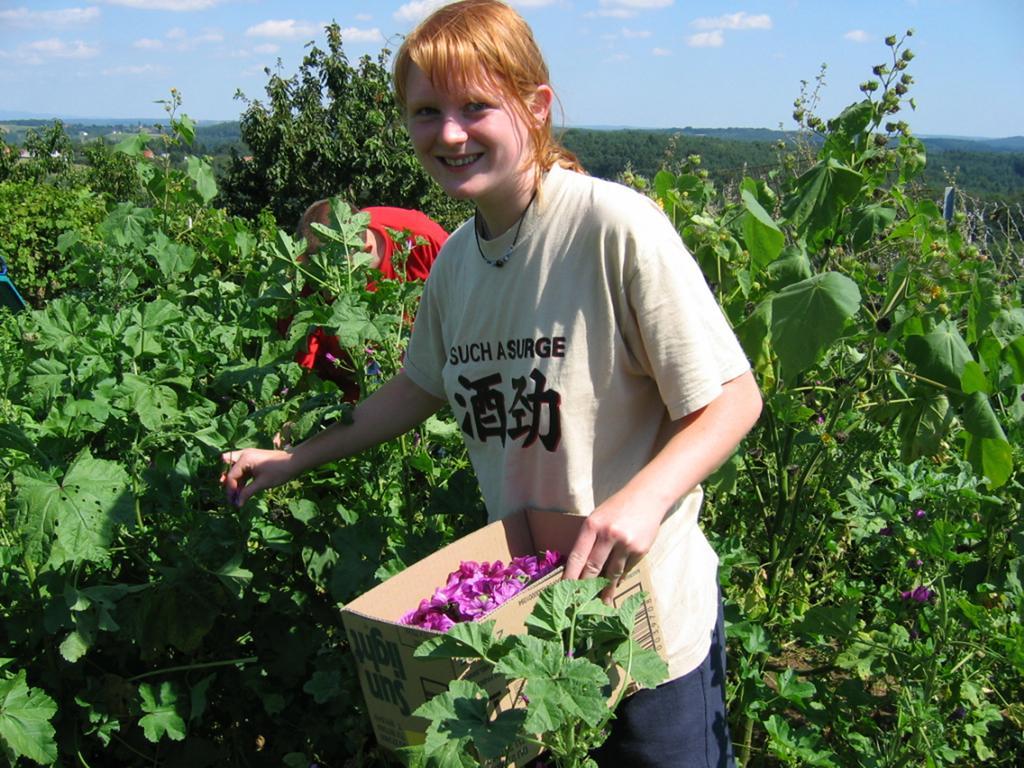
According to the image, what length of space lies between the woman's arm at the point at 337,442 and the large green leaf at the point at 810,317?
2.14 feet

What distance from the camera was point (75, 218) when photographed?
9094 mm

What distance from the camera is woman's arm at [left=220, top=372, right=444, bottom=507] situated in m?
1.85

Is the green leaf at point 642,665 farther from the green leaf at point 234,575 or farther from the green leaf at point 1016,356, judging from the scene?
the green leaf at point 1016,356

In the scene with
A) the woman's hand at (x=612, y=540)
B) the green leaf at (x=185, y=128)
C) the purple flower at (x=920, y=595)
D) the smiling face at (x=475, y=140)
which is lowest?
the purple flower at (x=920, y=595)

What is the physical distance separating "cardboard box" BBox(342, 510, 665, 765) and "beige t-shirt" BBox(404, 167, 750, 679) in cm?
5

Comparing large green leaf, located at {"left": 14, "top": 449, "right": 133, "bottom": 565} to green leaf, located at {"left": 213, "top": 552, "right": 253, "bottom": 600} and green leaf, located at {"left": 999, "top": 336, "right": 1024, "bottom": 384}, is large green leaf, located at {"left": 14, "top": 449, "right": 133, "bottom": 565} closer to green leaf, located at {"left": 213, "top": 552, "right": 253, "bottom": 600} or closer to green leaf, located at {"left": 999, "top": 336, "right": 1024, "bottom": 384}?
green leaf, located at {"left": 213, "top": 552, "right": 253, "bottom": 600}

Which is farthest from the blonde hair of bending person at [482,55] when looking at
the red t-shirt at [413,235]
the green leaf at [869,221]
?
the red t-shirt at [413,235]

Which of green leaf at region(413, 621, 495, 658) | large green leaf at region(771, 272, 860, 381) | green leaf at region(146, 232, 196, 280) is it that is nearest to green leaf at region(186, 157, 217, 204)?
green leaf at region(146, 232, 196, 280)

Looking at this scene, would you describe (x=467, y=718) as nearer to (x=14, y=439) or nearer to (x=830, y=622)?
(x=14, y=439)

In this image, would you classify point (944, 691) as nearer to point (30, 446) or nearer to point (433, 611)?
point (433, 611)

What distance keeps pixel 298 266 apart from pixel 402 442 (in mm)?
492

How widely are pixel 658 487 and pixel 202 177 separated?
2498 millimetres

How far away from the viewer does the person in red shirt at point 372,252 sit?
2.57 m

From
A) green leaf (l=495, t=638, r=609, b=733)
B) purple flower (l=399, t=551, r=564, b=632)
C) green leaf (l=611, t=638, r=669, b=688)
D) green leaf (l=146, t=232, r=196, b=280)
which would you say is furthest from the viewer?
green leaf (l=146, t=232, r=196, b=280)
